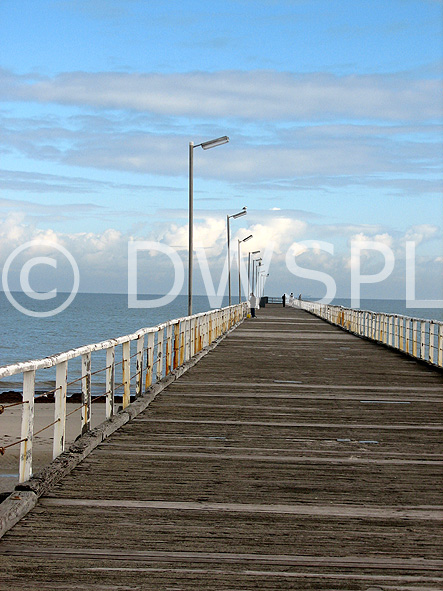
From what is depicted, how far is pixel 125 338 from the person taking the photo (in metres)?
10.2

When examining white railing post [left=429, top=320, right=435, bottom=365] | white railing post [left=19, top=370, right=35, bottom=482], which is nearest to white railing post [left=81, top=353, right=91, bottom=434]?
white railing post [left=19, top=370, right=35, bottom=482]

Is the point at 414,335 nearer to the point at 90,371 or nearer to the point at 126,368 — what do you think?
the point at 126,368

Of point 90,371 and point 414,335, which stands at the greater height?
point 90,371

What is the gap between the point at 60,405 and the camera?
725cm

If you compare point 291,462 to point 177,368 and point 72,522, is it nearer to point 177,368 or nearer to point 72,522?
point 72,522

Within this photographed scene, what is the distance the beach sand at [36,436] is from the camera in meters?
21.3

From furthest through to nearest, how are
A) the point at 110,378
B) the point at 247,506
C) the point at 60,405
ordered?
the point at 110,378 < the point at 60,405 < the point at 247,506

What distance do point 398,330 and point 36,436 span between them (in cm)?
1410

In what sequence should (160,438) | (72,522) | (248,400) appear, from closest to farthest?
1. (72,522)
2. (160,438)
3. (248,400)

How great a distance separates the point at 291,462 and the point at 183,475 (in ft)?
4.03

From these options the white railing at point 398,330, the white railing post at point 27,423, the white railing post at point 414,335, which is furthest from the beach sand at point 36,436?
the white railing post at point 27,423

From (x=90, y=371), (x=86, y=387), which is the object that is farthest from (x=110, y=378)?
(x=86, y=387)

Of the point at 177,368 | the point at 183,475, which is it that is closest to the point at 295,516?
the point at 183,475

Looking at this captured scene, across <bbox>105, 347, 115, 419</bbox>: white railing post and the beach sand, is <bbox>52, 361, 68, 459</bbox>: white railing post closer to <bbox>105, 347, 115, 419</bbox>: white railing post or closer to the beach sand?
<bbox>105, 347, 115, 419</bbox>: white railing post
